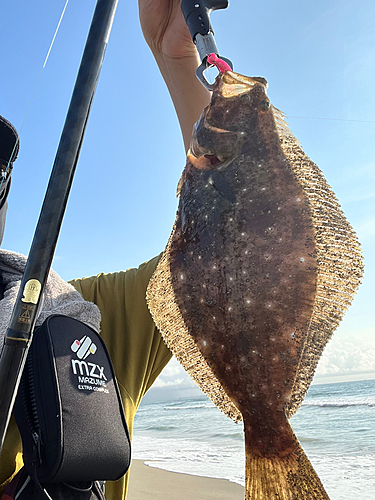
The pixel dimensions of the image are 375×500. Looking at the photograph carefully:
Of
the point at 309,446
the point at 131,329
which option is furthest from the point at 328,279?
the point at 309,446

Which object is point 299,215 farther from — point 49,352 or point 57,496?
point 57,496

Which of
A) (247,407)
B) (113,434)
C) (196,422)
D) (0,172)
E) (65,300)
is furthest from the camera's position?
(196,422)

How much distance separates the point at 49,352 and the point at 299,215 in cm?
93

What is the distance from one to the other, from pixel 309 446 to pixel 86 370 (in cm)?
822

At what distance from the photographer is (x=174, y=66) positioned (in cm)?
165

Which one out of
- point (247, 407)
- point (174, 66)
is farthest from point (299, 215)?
point (174, 66)

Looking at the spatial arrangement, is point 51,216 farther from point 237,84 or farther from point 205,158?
point 237,84

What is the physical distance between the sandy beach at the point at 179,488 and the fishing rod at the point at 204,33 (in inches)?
210

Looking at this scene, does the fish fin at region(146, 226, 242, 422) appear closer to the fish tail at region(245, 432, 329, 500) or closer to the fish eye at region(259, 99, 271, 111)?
the fish tail at region(245, 432, 329, 500)

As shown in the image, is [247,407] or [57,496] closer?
[247,407]

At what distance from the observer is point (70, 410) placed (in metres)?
1.17

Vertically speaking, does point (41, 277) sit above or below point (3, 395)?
above

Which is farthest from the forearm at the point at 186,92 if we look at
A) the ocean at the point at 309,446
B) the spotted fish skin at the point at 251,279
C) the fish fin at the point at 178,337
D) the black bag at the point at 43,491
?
the ocean at the point at 309,446

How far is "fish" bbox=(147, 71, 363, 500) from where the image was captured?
3.22 feet
